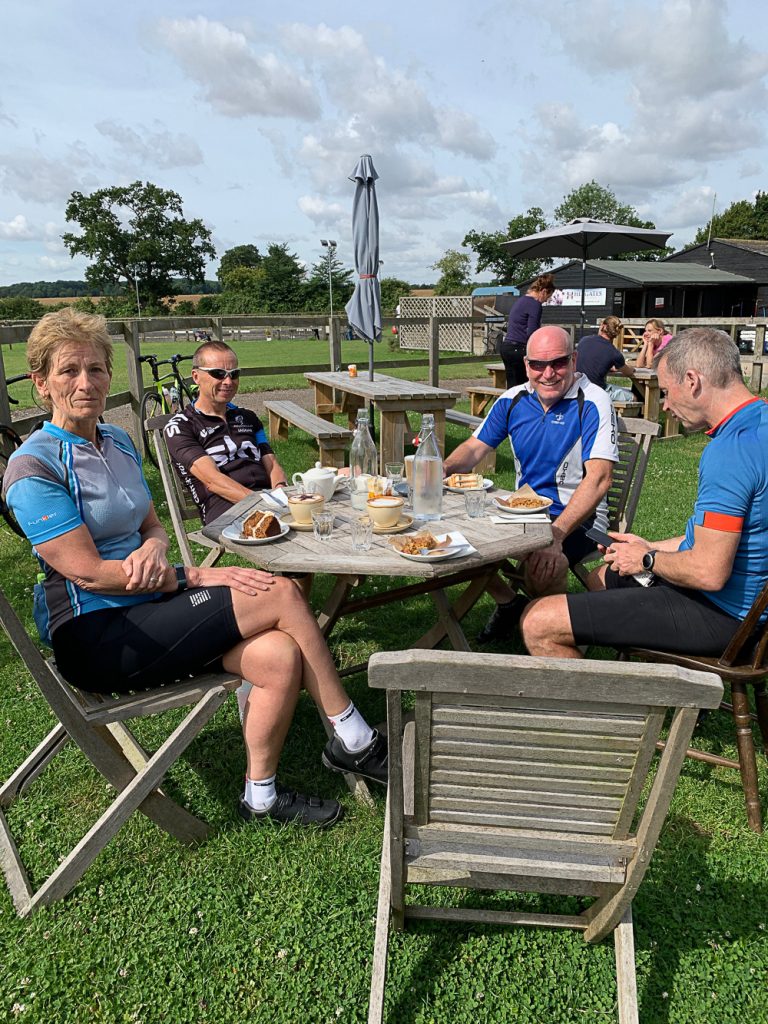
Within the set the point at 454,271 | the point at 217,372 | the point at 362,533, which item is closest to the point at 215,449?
the point at 217,372

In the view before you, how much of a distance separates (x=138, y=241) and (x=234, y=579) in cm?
7089

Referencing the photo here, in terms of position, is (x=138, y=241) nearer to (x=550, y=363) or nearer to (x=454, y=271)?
(x=454, y=271)

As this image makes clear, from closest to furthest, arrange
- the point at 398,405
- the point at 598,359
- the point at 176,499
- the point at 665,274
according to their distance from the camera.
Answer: the point at 176,499
the point at 398,405
the point at 598,359
the point at 665,274

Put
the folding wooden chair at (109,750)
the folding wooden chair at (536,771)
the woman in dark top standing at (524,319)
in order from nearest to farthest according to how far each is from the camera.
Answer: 1. the folding wooden chair at (536,771)
2. the folding wooden chair at (109,750)
3. the woman in dark top standing at (524,319)

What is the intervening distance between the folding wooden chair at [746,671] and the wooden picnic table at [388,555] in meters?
0.60

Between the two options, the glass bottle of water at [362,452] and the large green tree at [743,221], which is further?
the large green tree at [743,221]

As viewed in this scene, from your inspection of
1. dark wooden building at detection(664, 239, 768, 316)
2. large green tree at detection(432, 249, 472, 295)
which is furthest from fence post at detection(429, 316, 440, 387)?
large green tree at detection(432, 249, 472, 295)

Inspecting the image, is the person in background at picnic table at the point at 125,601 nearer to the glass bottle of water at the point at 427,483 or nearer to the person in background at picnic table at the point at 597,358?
the glass bottle of water at the point at 427,483

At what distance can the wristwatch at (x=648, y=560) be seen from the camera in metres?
2.49

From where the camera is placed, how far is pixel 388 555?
7.53 ft

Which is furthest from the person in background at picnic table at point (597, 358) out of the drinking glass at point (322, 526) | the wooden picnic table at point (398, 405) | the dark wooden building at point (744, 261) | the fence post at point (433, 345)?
the dark wooden building at point (744, 261)

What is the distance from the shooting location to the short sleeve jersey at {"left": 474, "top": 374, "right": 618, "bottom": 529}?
328 cm

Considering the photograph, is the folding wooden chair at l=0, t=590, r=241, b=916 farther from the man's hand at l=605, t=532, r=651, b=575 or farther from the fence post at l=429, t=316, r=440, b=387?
the fence post at l=429, t=316, r=440, b=387

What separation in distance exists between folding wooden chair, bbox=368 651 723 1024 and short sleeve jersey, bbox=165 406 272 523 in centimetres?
245
